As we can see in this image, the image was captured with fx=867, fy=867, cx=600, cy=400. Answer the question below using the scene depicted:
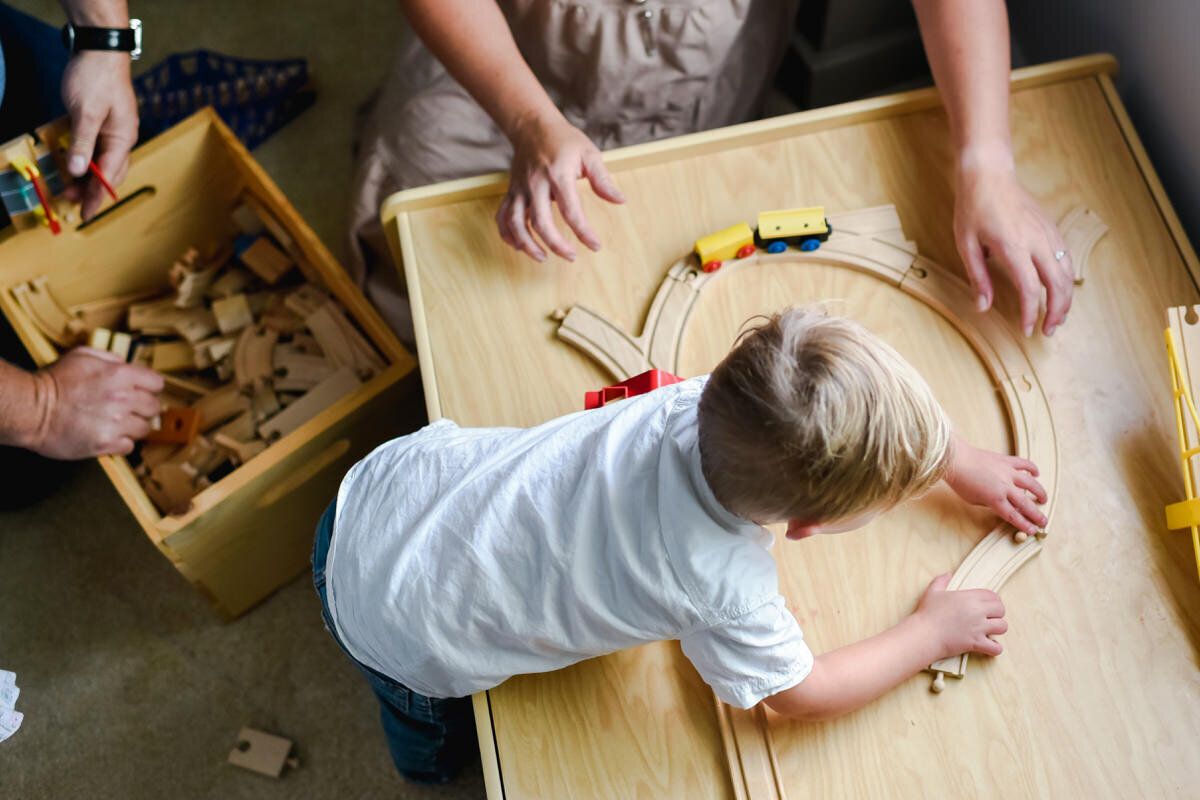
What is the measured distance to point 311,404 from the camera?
1.16 m

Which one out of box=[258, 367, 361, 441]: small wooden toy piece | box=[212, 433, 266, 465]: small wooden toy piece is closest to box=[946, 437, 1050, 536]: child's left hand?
box=[258, 367, 361, 441]: small wooden toy piece

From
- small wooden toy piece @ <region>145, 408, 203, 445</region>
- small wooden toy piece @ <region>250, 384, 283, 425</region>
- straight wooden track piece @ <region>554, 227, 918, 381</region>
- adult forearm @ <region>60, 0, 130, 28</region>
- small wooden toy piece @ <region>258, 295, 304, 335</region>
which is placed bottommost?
small wooden toy piece @ <region>145, 408, 203, 445</region>

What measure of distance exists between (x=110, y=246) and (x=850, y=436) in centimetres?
105

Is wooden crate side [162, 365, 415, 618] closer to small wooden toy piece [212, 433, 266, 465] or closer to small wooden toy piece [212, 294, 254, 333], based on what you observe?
small wooden toy piece [212, 433, 266, 465]

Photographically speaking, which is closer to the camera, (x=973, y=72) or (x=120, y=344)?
(x=973, y=72)

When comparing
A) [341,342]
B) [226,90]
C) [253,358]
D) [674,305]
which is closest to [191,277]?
[253,358]

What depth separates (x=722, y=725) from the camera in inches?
26.7

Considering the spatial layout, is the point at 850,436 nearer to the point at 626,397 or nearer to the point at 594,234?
the point at 626,397

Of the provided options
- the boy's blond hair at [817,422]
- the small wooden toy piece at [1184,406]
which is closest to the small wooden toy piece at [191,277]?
the boy's blond hair at [817,422]

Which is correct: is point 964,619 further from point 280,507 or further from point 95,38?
point 95,38

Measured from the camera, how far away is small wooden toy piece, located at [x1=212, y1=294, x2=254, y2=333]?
4.03 ft

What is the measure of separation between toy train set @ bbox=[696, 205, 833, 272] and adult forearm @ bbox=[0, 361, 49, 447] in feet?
2.53

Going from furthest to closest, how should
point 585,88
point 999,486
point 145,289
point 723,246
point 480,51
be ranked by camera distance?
1. point 145,289
2. point 585,88
3. point 480,51
4. point 723,246
5. point 999,486

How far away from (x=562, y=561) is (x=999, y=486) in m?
0.38
